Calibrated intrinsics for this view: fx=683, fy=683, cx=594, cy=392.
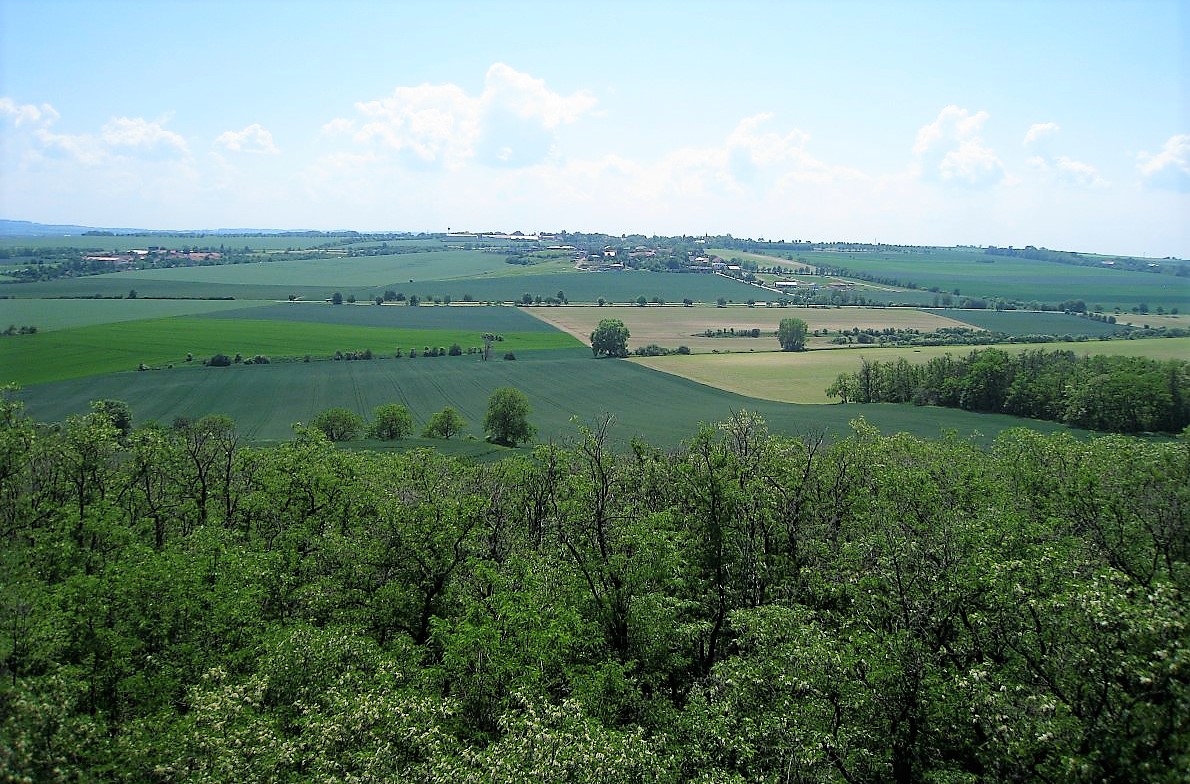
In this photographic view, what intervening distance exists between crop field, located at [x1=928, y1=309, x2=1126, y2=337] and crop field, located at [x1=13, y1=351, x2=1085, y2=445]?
70237 mm

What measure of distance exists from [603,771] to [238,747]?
7595mm

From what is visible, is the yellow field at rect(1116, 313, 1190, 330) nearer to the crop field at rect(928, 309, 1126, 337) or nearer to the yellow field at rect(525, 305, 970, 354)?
the crop field at rect(928, 309, 1126, 337)

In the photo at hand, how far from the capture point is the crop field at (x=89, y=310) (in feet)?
368

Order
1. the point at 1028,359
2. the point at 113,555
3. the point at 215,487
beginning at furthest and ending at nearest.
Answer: the point at 1028,359, the point at 215,487, the point at 113,555

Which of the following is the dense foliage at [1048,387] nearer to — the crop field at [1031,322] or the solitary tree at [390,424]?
the crop field at [1031,322]

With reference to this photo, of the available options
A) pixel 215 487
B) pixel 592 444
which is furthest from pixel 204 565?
pixel 592 444

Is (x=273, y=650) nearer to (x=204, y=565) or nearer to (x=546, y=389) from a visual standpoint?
(x=204, y=565)

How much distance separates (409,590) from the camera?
23.5m

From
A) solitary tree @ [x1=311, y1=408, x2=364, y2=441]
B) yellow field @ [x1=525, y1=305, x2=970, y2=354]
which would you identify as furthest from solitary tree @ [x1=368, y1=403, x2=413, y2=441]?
yellow field @ [x1=525, y1=305, x2=970, y2=354]

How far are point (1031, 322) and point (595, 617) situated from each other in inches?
6283

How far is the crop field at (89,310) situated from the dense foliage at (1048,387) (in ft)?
405

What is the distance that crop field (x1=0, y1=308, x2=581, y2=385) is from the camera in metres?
90.6

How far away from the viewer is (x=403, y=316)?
14625cm

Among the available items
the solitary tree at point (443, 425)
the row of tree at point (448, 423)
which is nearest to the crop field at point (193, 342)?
the row of tree at point (448, 423)
